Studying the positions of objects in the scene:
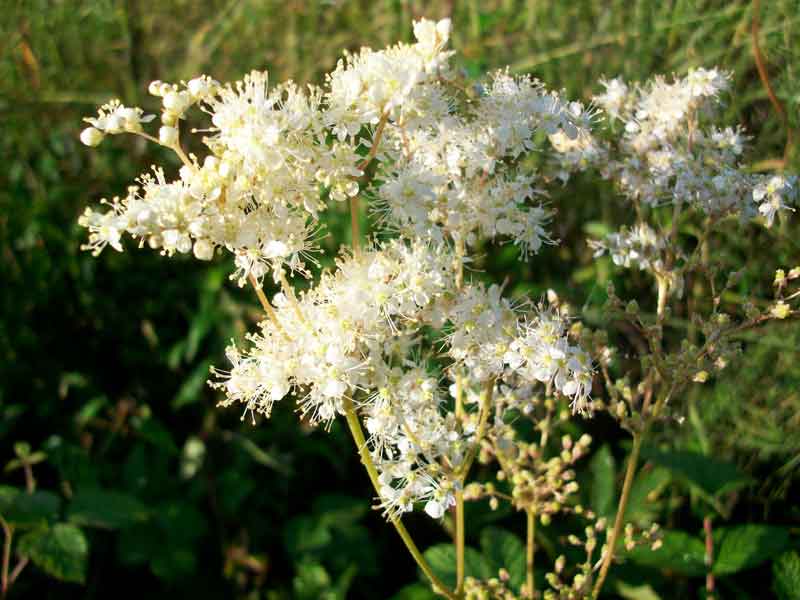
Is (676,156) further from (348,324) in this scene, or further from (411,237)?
(348,324)

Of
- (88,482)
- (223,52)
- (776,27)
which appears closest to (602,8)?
(776,27)

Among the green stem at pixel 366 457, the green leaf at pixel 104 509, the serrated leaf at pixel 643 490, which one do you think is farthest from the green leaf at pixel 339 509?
the green stem at pixel 366 457

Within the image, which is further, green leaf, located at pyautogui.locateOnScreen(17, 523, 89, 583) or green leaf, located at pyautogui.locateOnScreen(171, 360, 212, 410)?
green leaf, located at pyautogui.locateOnScreen(171, 360, 212, 410)

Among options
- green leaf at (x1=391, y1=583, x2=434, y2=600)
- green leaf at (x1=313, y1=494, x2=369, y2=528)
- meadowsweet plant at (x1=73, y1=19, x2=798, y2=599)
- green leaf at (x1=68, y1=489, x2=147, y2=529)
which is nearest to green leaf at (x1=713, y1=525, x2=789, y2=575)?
meadowsweet plant at (x1=73, y1=19, x2=798, y2=599)

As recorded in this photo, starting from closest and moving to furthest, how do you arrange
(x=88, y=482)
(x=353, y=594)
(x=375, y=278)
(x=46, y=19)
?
1. (x=375, y=278)
2. (x=88, y=482)
3. (x=353, y=594)
4. (x=46, y=19)

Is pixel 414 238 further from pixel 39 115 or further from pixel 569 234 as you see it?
pixel 39 115

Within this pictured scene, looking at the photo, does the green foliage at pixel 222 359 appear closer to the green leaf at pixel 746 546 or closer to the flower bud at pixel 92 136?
the green leaf at pixel 746 546

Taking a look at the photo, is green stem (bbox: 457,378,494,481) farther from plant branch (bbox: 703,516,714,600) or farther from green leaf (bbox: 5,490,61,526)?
green leaf (bbox: 5,490,61,526)
